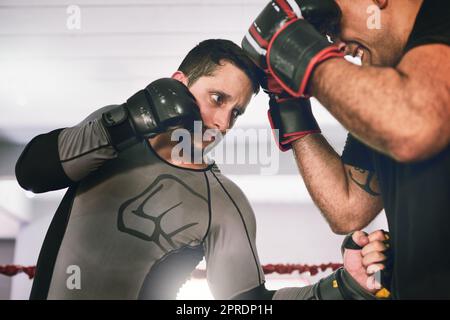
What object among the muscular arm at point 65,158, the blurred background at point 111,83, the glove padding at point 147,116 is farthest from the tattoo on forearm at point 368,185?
the blurred background at point 111,83

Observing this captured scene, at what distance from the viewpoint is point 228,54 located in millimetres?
1427

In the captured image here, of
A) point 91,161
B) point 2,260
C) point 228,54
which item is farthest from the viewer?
point 2,260

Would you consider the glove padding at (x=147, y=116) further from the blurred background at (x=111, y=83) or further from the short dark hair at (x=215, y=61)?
the blurred background at (x=111, y=83)

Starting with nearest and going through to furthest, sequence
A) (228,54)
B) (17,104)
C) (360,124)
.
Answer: (360,124)
(228,54)
(17,104)

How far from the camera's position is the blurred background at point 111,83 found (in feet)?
8.39

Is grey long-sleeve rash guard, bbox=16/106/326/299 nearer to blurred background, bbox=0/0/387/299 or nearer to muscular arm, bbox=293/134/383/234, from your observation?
muscular arm, bbox=293/134/383/234

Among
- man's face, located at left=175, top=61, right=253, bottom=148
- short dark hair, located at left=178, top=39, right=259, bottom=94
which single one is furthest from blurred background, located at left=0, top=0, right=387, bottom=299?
man's face, located at left=175, top=61, right=253, bottom=148

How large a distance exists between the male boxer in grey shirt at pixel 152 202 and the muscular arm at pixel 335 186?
0.61 ft

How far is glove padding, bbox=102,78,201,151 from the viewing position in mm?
1127

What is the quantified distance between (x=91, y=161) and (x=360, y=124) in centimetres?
66

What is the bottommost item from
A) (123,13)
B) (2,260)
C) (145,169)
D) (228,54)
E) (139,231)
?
(2,260)

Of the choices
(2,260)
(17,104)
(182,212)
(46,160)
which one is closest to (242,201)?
(182,212)

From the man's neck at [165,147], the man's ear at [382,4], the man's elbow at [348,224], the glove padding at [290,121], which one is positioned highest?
the man's ear at [382,4]
